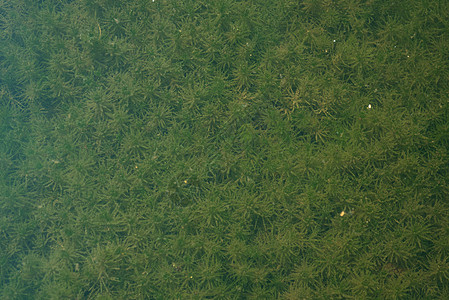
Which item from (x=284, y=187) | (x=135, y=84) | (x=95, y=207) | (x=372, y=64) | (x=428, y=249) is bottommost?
(x=95, y=207)

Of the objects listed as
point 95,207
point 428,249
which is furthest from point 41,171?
point 428,249

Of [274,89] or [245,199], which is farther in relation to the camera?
[274,89]

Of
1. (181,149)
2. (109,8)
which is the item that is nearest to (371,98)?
(181,149)

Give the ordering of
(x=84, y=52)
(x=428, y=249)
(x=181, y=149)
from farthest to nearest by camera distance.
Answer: (x=84, y=52) < (x=181, y=149) < (x=428, y=249)

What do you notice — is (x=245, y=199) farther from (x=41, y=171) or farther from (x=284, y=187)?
(x=41, y=171)

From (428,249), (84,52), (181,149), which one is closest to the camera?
(428,249)

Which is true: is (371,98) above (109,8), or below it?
below
